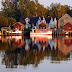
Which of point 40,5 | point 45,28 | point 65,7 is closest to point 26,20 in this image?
point 45,28

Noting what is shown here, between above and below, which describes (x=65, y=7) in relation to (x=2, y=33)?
above

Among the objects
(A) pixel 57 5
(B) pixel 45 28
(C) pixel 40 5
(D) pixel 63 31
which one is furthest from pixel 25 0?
(D) pixel 63 31

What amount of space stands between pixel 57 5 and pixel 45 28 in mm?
36171

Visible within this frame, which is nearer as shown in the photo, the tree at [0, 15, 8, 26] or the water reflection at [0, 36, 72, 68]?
the water reflection at [0, 36, 72, 68]

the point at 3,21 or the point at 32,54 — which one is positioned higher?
the point at 3,21

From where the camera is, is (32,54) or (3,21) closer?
(32,54)

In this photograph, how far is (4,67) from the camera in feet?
63.4

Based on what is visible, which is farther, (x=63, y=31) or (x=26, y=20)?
(x=26, y=20)

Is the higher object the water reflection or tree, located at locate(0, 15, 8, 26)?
tree, located at locate(0, 15, 8, 26)

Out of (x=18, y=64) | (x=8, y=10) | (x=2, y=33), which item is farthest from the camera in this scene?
(x=8, y=10)

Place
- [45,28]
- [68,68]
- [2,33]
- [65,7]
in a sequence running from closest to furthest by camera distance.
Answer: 1. [68,68]
2. [2,33]
3. [45,28]
4. [65,7]

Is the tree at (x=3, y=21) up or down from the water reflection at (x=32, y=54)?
up

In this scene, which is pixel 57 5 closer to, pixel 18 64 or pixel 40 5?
pixel 40 5

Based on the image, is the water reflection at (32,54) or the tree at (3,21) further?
the tree at (3,21)
